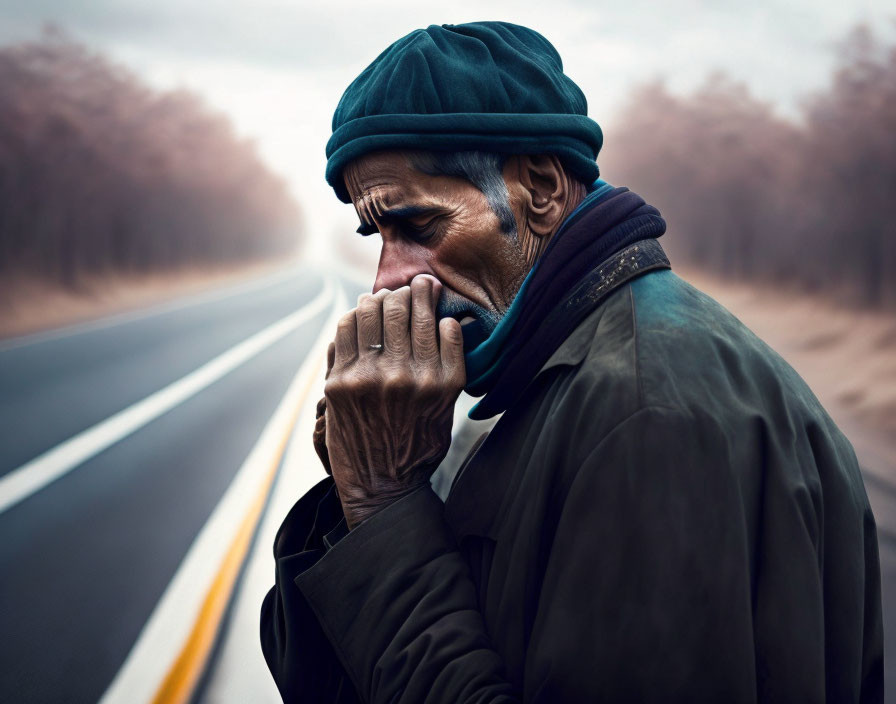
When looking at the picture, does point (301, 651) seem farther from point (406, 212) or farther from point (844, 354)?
point (844, 354)

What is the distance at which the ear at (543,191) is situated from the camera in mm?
1475

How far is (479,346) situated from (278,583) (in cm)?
61

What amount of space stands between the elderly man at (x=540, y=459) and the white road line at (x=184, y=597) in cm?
215

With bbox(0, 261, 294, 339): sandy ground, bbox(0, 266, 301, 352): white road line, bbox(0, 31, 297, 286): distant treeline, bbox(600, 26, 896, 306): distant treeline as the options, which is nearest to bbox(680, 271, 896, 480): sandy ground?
bbox(600, 26, 896, 306): distant treeline

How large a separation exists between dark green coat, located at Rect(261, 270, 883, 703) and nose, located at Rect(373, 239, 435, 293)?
35 centimetres

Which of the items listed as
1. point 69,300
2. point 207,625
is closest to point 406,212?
point 207,625

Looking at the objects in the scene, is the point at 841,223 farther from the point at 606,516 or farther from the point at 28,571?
the point at 606,516

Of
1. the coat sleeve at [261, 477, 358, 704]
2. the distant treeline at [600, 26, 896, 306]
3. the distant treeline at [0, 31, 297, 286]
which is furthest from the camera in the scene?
the distant treeline at [0, 31, 297, 286]

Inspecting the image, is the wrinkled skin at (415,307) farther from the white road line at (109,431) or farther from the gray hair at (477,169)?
the white road line at (109,431)

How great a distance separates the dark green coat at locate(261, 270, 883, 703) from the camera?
101 centimetres

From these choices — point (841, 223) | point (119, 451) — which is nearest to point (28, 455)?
point (119, 451)

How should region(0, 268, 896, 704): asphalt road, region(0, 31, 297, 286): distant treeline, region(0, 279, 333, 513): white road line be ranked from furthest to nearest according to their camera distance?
region(0, 31, 297, 286): distant treeline → region(0, 279, 333, 513): white road line → region(0, 268, 896, 704): asphalt road

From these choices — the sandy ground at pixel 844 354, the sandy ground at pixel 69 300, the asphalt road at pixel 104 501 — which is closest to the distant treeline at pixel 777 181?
the sandy ground at pixel 844 354

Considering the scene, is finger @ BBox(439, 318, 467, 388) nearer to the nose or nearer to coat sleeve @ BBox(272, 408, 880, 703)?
the nose
